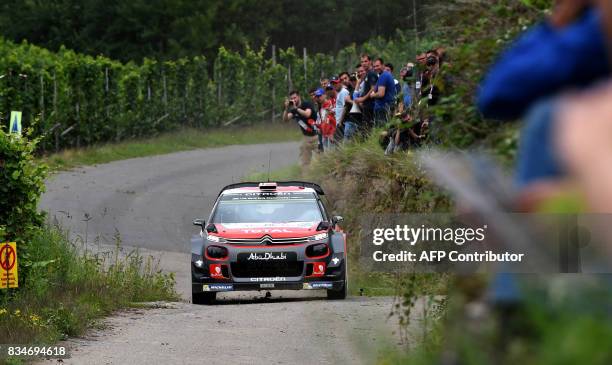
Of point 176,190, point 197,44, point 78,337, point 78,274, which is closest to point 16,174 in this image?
point 78,337

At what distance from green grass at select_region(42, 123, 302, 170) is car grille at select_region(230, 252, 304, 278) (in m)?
20.9

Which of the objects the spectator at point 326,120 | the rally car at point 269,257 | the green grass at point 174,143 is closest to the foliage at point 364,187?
the rally car at point 269,257

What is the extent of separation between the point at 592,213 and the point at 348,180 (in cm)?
2045

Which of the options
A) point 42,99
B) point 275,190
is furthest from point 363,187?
point 42,99

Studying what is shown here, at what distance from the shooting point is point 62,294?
1702cm

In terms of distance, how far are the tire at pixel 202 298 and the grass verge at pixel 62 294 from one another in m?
0.57

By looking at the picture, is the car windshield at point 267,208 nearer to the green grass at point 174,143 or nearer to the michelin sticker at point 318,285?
the michelin sticker at point 318,285

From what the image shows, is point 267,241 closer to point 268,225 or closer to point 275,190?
point 268,225

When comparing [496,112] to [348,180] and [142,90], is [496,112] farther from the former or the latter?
[142,90]

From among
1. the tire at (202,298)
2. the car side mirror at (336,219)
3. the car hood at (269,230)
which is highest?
the car side mirror at (336,219)

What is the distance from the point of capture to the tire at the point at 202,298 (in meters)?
19.1

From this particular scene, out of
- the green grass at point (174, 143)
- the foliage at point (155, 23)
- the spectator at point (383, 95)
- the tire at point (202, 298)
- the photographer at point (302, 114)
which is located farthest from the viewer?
the foliage at point (155, 23)

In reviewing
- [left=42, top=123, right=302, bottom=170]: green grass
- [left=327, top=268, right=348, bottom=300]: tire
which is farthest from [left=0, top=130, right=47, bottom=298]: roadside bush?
[left=42, top=123, right=302, bottom=170]: green grass

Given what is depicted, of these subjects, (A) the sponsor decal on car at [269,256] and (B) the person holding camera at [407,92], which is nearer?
(B) the person holding camera at [407,92]
